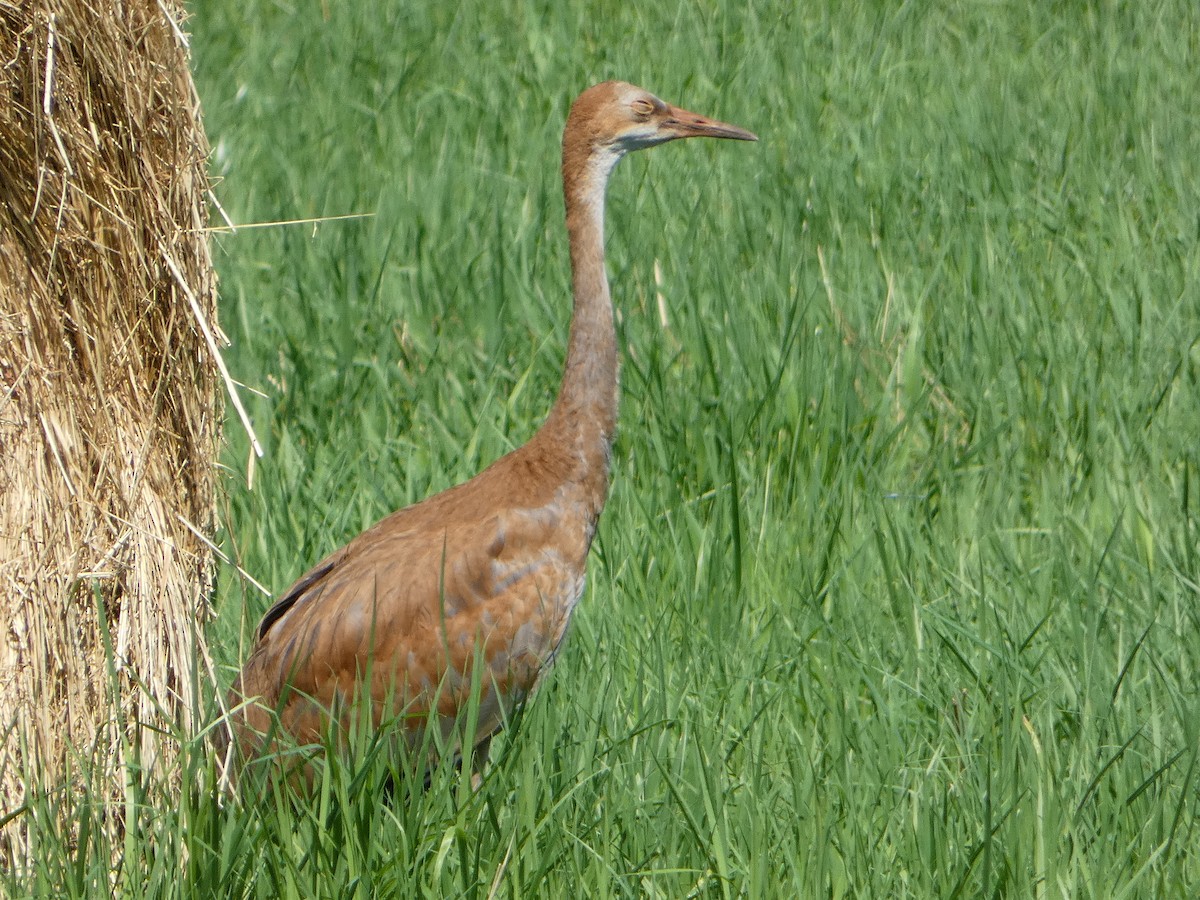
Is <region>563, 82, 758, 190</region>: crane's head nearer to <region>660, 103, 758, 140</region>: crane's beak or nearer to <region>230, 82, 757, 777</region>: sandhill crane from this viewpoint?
<region>660, 103, 758, 140</region>: crane's beak

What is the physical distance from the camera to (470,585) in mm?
3730

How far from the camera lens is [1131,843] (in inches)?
115

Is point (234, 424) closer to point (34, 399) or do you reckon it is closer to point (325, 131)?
point (34, 399)

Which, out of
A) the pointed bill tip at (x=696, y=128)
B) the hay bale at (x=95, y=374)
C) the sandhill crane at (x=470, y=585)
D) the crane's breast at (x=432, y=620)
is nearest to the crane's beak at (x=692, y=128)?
the pointed bill tip at (x=696, y=128)

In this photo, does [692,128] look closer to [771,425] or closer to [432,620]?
[771,425]

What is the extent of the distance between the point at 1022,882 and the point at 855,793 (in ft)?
1.32

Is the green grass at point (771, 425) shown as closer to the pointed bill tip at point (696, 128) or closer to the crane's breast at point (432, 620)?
the crane's breast at point (432, 620)

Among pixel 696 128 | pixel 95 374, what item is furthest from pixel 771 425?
pixel 95 374

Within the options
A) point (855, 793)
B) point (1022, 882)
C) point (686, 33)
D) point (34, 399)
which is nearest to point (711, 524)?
point (855, 793)

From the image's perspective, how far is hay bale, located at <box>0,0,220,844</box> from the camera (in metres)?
3.00

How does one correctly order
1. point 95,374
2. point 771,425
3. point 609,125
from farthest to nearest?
point 771,425, point 609,125, point 95,374

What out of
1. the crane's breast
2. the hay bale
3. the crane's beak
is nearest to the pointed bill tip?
the crane's beak

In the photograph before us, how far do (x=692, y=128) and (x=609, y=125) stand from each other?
36 cm

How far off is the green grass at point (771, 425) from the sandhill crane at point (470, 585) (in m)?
0.18
